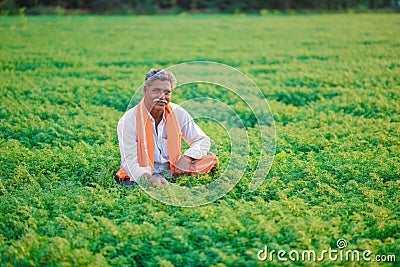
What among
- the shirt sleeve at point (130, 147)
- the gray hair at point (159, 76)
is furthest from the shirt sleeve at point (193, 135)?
the shirt sleeve at point (130, 147)

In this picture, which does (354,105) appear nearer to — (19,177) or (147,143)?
(147,143)

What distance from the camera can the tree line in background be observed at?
3831 cm

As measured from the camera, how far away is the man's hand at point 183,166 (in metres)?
5.90

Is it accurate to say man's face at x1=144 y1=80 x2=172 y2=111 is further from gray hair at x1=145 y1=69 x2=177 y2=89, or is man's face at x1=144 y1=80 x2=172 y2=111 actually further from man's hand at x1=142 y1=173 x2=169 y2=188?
man's hand at x1=142 y1=173 x2=169 y2=188

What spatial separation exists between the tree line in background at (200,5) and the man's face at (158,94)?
32.6m

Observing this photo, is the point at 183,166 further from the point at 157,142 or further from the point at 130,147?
the point at 130,147

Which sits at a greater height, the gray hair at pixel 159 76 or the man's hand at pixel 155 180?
the gray hair at pixel 159 76

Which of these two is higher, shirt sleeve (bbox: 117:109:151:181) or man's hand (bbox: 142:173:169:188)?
shirt sleeve (bbox: 117:109:151:181)

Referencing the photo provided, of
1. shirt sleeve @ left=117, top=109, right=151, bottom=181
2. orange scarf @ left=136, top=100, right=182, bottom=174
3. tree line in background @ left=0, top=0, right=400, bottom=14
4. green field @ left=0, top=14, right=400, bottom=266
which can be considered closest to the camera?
green field @ left=0, top=14, right=400, bottom=266

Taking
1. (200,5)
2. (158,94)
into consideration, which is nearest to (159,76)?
(158,94)

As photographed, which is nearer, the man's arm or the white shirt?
the white shirt

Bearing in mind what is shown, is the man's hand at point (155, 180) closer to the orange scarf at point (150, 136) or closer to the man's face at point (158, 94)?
the orange scarf at point (150, 136)

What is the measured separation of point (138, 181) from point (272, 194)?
1.40 meters

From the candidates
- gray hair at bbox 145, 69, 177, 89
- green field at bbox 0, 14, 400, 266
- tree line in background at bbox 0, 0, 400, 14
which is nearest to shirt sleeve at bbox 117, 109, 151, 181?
green field at bbox 0, 14, 400, 266
